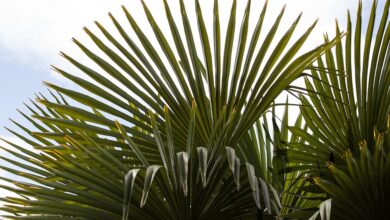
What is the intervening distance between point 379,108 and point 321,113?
12.6 inches

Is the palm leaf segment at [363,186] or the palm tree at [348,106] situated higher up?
the palm tree at [348,106]

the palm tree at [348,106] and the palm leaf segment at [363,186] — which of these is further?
the palm tree at [348,106]

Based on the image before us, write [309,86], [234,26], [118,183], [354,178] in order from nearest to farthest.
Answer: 1. [354,178]
2. [118,183]
3. [234,26]
4. [309,86]

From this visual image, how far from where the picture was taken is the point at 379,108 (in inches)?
107

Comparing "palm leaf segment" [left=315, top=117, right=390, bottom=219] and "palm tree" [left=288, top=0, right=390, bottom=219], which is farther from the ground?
"palm tree" [left=288, top=0, right=390, bottom=219]

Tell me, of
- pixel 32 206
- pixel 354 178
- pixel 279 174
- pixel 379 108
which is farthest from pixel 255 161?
pixel 32 206

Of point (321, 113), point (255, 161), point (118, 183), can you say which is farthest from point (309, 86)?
point (118, 183)

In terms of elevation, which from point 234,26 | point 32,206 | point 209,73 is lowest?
point 32,206

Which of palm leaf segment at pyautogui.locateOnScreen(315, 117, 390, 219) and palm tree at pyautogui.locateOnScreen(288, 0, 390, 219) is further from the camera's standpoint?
palm tree at pyautogui.locateOnScreen(288, 0, 390, 219)

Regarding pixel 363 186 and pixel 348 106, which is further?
pixel 348 106

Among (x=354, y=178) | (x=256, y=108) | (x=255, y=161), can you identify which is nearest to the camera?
(x=354, y=178)

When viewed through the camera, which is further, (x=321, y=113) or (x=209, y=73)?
(x=321, y=113)

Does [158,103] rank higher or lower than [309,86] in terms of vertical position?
lower

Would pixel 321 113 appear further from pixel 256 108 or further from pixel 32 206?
pixel 32 206
